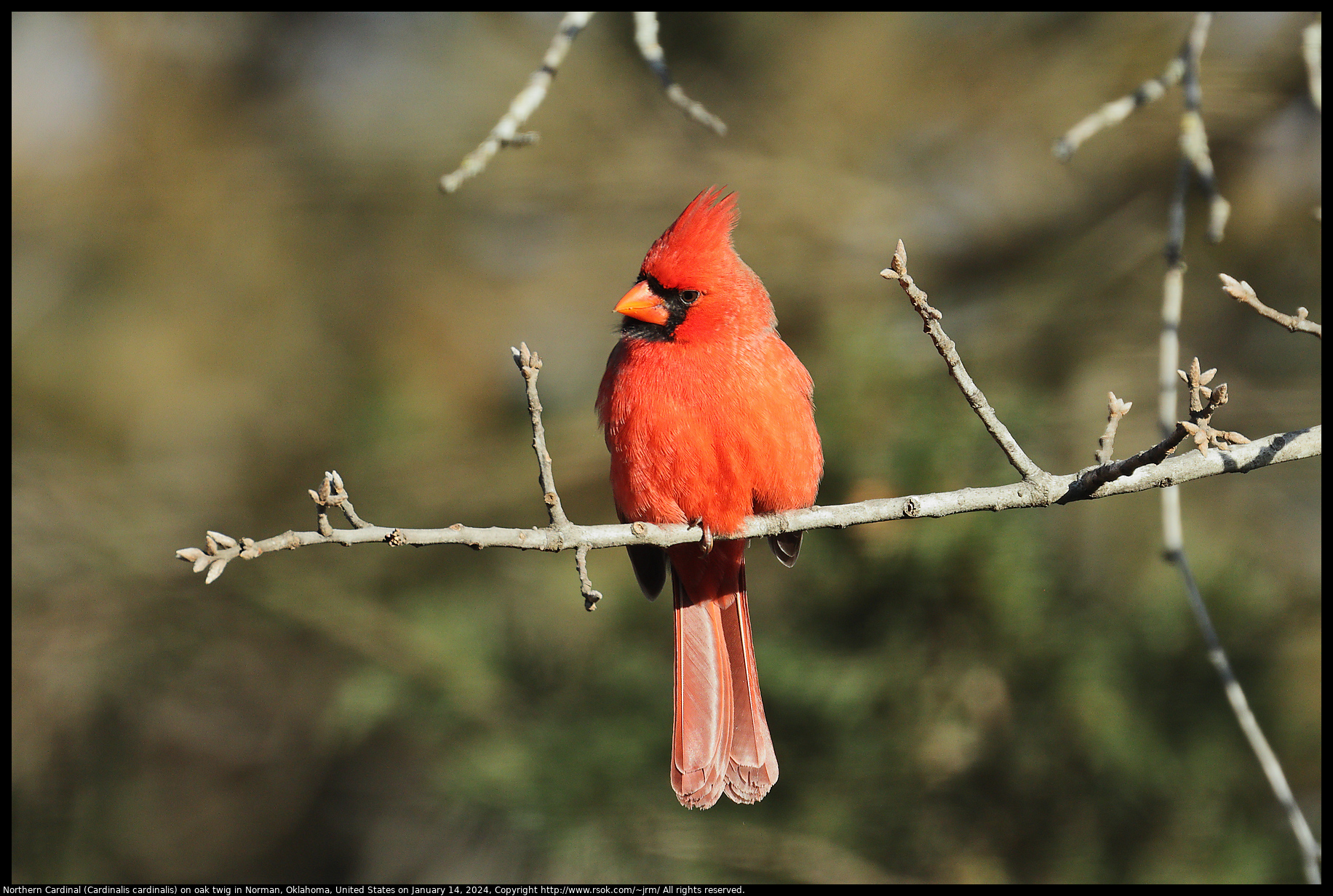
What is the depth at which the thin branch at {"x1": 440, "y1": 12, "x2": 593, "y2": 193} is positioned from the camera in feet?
7.35

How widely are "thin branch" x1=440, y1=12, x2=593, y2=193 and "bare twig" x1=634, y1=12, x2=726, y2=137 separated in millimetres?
151

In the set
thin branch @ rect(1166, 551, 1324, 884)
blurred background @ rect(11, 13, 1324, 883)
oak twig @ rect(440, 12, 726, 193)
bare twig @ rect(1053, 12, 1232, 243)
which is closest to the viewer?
oak twig @ rect(440, 12, 726, 193)

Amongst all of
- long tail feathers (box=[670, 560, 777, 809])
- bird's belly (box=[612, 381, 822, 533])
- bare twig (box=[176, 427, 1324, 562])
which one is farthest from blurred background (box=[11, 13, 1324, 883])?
bare twig (box=[176, 427, 1324, 562])

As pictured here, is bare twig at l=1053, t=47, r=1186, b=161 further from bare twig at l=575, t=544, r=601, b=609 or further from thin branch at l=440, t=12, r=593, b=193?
bare twig at l=575, t=544, r=601, b=609

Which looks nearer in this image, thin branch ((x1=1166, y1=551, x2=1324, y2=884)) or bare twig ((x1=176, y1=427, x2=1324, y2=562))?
bare twig ((x1=176, y1=427, x2=1324, y2=562))

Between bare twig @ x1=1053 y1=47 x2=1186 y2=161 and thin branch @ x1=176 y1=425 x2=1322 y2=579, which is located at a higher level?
bare twig @ x1=1053 y1=47 x2=1186 y2=161

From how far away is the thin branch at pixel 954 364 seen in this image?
2166 mm

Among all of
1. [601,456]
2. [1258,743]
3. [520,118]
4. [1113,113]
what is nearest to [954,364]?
[1113,113]

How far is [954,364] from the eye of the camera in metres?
2.30

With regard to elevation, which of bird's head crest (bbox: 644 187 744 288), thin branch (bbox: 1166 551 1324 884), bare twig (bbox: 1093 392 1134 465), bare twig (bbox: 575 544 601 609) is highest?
bird's head crest (bbox: 644 187 744 288)

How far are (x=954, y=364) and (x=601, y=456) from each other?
2.73 meters

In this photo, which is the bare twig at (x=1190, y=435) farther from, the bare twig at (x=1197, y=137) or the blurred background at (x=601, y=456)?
the blurred background at (x=601, y=456)

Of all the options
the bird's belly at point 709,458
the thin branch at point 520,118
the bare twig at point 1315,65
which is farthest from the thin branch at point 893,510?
the bare twig at point 1315,65

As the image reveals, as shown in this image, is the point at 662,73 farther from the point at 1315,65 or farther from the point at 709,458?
the point at 1315,65
